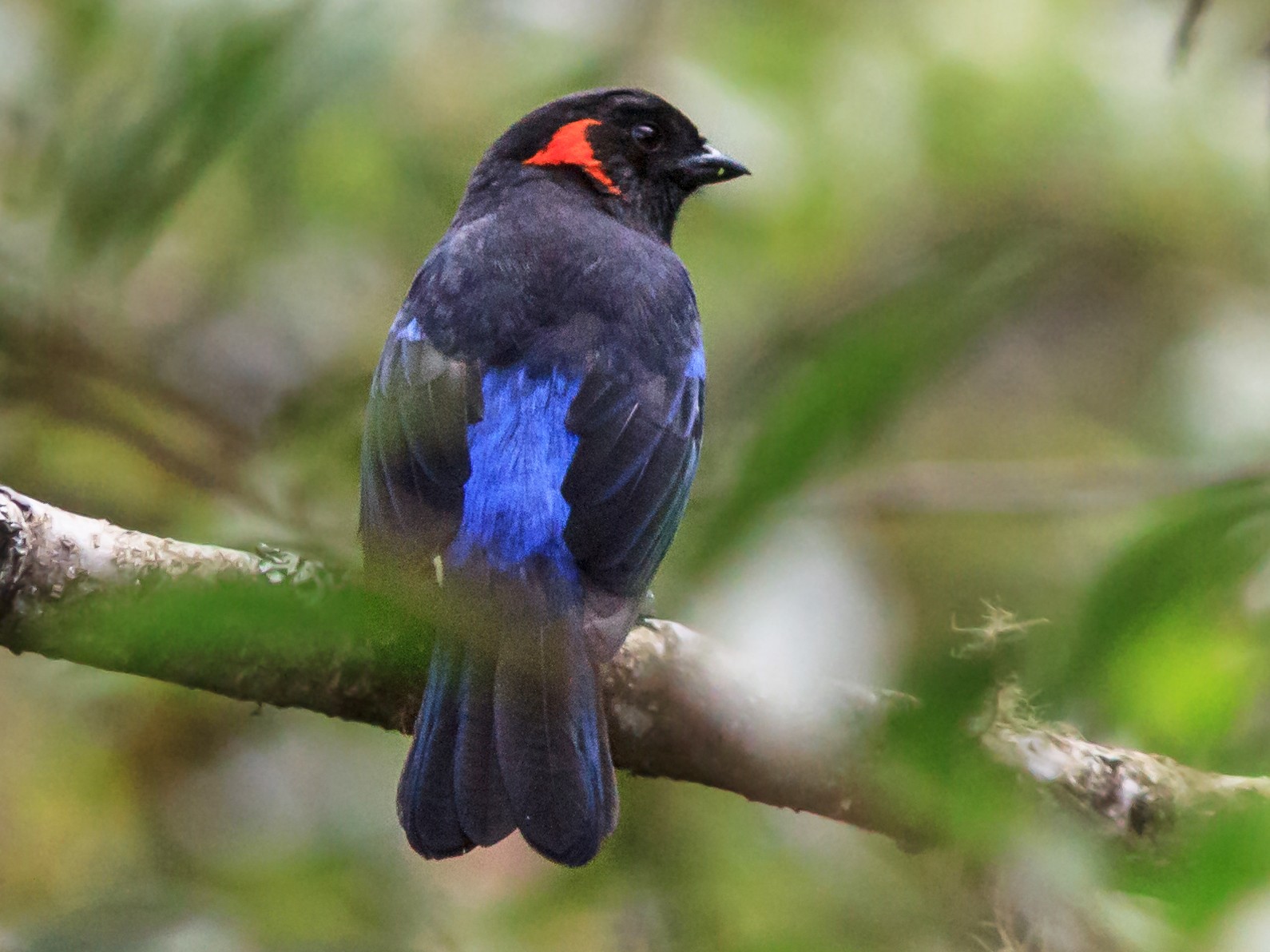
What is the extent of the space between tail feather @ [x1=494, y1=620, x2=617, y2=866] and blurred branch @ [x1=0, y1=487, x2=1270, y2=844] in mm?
182

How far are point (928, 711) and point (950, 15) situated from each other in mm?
3747

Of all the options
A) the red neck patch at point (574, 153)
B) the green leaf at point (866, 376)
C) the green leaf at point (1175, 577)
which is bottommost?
the red neck patch at point (574, 153)

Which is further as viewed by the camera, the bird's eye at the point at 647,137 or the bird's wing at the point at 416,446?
the bird's eye at the point at 647,137

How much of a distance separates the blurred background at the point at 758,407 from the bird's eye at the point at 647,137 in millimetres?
148

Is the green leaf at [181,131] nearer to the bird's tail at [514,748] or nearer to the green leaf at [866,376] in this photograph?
the bird's tail at [514,748]

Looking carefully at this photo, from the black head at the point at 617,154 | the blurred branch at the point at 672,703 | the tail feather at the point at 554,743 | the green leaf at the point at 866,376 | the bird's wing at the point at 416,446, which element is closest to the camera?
the green leaf at the point at 866,376

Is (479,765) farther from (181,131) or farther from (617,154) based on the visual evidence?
(617,154)

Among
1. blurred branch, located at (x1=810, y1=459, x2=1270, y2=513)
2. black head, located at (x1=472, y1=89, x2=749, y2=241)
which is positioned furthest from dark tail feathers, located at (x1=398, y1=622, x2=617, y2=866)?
black head, located at (x1=472, y1=89, x2=749, y2=241)

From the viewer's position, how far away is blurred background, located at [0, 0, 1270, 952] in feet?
3.91

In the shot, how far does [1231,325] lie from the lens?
15.5 ft

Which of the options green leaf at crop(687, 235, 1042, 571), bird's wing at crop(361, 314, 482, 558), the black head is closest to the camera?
green leaf at crop(687, 235, 1042, 571)

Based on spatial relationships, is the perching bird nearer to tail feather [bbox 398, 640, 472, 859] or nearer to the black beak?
tail feather [bbox 398, 640, 472, 859]

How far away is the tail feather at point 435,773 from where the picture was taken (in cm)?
222

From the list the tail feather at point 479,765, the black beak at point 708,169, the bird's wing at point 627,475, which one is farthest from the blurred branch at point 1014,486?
the black beak at point 708,169
